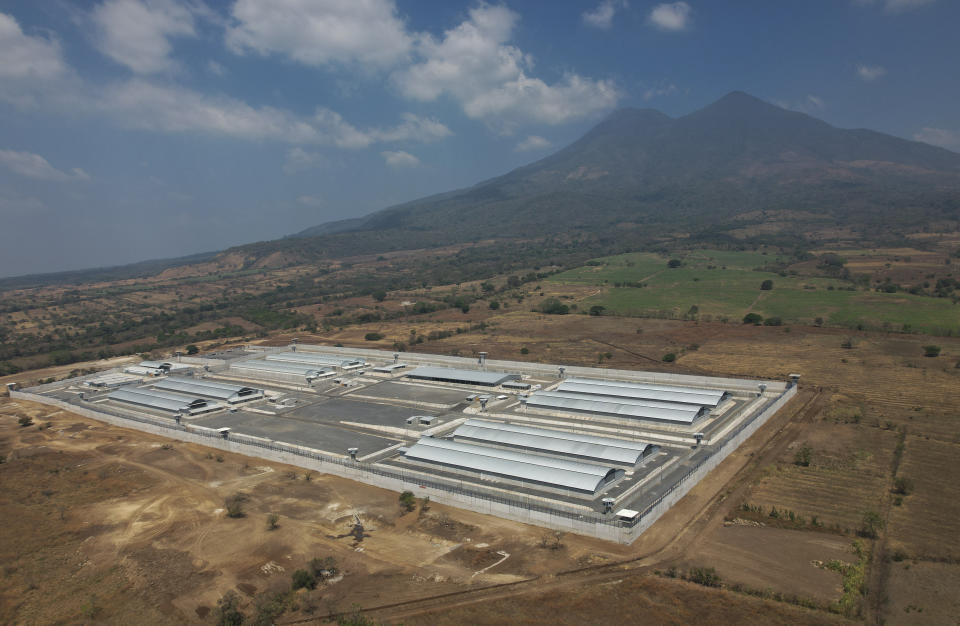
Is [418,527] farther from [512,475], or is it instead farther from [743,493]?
[743,493]

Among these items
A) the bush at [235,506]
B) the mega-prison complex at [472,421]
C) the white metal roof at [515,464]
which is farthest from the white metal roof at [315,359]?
the bush at [235,506]

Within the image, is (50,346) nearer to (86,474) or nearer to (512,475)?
(86,474)

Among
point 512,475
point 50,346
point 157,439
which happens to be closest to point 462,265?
point 50,346

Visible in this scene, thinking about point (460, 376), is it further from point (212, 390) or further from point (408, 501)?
point (408, 501)

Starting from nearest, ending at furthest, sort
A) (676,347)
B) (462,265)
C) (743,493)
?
1. (743,493)
2. (676,347)
3. (462,265)

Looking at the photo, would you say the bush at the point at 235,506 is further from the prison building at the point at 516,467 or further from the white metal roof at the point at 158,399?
the white metal roof at the point at 158,399

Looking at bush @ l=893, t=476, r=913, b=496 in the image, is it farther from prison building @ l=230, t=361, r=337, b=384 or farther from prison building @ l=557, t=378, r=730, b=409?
prison building @ l=230, t=361, r=337, b=384

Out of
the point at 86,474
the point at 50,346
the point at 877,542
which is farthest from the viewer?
the point at 50,346

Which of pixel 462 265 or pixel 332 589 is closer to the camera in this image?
pixel 332 589
